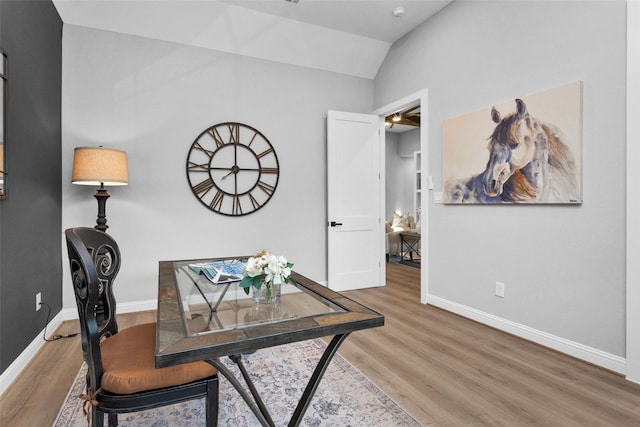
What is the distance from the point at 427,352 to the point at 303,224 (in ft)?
7.20

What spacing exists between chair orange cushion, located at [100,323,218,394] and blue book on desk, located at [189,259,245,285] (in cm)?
43

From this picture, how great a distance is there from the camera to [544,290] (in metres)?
2.62

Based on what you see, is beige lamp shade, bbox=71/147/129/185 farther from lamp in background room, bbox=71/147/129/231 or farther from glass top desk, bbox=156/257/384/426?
glass top desk, bbox=156/257/384/426

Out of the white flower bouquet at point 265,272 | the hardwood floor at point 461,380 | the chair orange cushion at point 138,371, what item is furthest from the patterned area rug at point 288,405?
the white flower bouquet at point 265,272

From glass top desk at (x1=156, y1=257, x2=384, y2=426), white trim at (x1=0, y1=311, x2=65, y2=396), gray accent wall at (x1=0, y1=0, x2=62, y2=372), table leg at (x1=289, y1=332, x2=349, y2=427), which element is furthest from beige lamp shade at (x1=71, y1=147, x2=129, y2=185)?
table leg at (x1=289, y1=332, x2=349, y2=427)

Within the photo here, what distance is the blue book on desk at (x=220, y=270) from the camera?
1774 mm

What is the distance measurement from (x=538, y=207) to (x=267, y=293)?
229cm

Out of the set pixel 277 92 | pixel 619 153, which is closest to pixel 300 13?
pixel 277 92

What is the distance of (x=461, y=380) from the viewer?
6.93 ft

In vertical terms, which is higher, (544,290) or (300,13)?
(300,13)

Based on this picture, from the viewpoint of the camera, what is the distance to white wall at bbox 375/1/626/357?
2.22 meters

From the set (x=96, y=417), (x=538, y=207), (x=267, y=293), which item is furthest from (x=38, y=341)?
(x=538, y=207)

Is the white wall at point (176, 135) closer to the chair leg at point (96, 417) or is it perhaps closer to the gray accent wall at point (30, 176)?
the gray accent wall at point (30, 176)

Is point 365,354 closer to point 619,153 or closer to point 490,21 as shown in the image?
point 619,153
